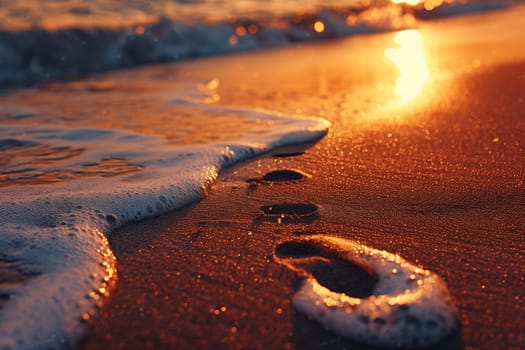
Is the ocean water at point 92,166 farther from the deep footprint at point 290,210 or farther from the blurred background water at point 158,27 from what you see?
the deep footprint at point 290,210

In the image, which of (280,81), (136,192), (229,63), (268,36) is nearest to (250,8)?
(268,36)

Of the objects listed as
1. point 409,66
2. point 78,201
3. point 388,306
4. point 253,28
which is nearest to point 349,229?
point 388,306

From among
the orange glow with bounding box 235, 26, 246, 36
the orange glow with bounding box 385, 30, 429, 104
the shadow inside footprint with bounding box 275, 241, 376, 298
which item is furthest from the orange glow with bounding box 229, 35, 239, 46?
the shadow inside footprint with bounding box 275, 241, 376, 298

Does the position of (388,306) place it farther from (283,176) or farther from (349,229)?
(283,176)

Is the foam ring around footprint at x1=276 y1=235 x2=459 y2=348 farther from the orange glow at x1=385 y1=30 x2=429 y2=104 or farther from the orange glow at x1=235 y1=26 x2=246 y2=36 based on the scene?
the orange glow at x1=235 y1=26 x2=246 y2=36

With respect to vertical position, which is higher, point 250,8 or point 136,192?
point 250,8

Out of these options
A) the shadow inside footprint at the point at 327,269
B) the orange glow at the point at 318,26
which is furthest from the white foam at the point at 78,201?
the orange glow at the point at 318,26

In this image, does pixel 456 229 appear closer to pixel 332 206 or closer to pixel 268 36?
pixel 332 206
